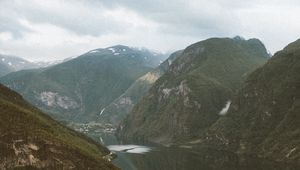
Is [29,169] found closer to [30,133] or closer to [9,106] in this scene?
[30,133]

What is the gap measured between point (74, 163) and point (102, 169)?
10.8 m

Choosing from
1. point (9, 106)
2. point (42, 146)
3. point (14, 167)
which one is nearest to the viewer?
point (14, 167)

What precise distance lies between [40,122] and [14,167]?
1927 inches

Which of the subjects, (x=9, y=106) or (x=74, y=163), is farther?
(x=9, y=106)

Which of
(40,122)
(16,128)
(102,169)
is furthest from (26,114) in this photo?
(102,169)

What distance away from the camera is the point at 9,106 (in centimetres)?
18612

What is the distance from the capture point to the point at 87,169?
15800 cm

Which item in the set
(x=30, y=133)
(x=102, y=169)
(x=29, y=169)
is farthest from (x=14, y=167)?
(x=102, y=169)

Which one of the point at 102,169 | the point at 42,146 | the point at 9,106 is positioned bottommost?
the point at 102,169

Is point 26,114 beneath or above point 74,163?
above

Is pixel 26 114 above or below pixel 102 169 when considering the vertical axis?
above

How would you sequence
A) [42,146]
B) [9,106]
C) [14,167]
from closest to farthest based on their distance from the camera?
[14,167], [42,146], [9,106]

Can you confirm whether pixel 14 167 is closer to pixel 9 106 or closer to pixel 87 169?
pixel 87 169

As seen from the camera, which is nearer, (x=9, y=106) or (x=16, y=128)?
(x=16, y=128)
